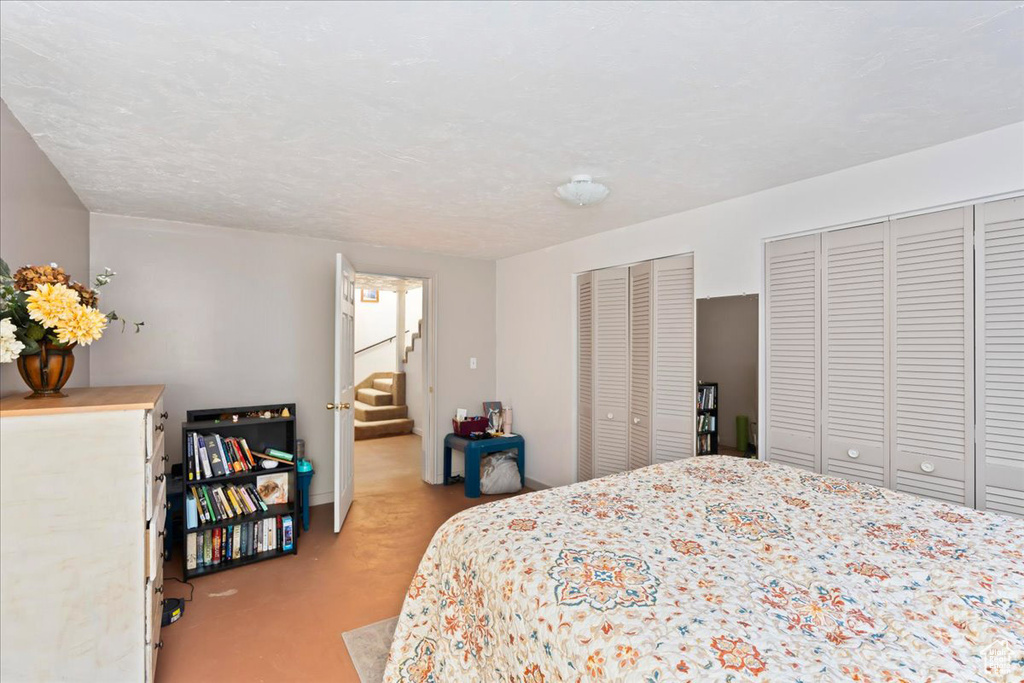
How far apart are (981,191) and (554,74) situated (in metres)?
2.01

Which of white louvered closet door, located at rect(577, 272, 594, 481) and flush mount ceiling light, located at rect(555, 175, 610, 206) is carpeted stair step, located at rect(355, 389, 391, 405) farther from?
flush mount ceiling light, located at rect(555, 175, 610, 206)

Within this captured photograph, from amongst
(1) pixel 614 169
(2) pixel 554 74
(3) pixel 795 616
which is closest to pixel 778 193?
(1) pixel 614 169

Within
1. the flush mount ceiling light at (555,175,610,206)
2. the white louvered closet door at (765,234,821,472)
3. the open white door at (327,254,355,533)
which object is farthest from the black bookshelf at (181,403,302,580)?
the white louvered closet door at (765,234,821,472)

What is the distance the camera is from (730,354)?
3.12 m

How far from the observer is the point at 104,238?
3.37 m

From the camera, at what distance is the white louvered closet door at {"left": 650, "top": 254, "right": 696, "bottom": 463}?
3307 millimetres

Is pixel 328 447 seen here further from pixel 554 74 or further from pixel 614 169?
pixel 554 74

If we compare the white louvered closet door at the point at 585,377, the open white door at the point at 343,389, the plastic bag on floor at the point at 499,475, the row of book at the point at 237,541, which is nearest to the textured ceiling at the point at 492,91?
the open white door at the point at 343,389

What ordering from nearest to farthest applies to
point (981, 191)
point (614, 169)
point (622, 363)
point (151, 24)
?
point (151, 24) < point (981, 191) < point (614, 169) < point (622, 363)

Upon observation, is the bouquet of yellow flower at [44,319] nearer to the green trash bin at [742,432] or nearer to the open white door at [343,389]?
the open white door at [343,389]

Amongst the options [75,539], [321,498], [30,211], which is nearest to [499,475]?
[321,498]

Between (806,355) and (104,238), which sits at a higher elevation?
(104,238)

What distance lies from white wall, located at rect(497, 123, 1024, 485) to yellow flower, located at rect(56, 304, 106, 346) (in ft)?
10.4

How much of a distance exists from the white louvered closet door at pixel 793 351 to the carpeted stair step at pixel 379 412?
5.82 meters
